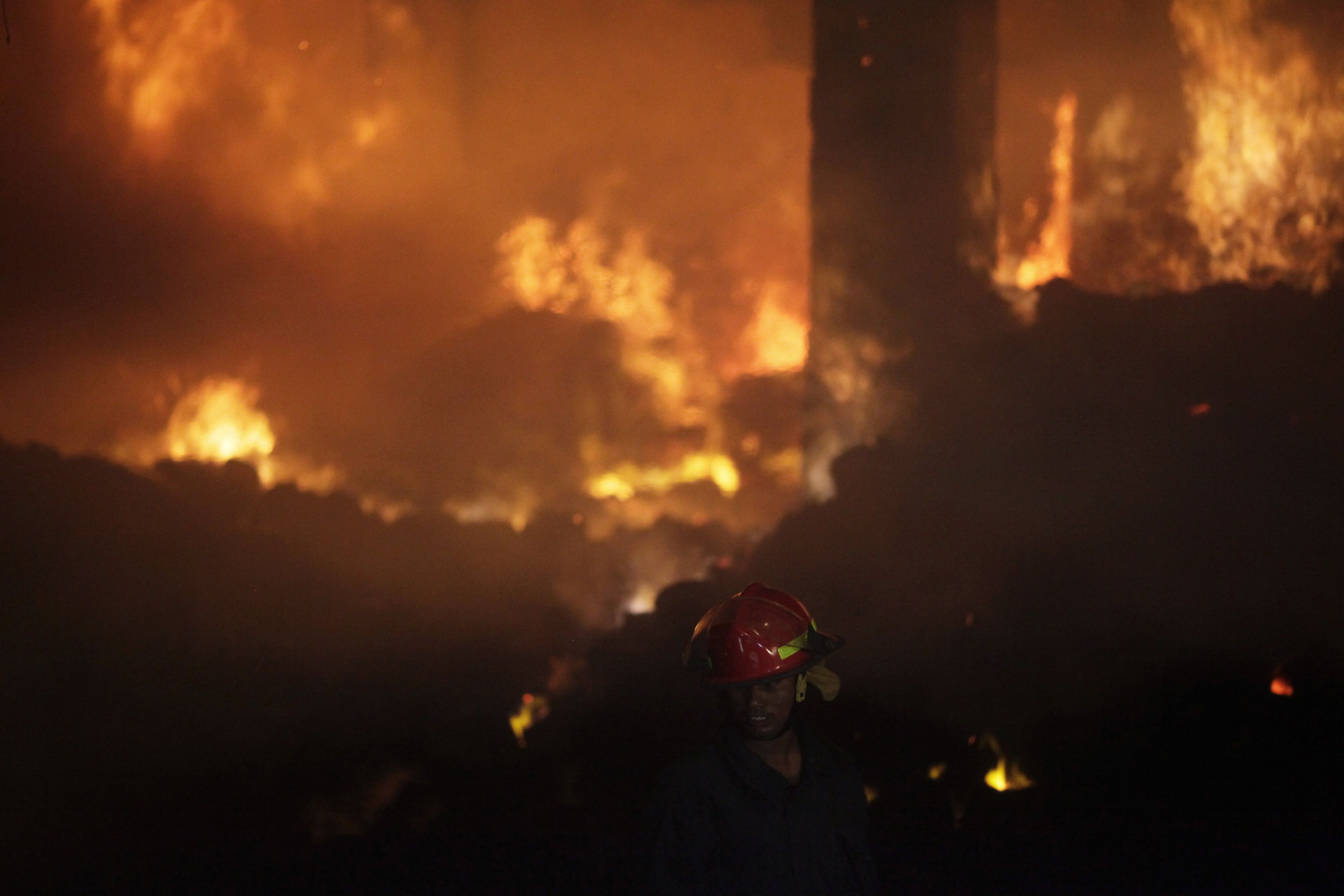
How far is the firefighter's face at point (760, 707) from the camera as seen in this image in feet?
8.87

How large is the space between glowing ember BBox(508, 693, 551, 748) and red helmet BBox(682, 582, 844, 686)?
228cm

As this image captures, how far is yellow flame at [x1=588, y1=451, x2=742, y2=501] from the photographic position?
16.9 ft

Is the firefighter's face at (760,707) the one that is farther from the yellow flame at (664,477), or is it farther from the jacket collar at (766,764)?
the yellow flame at (664,477)

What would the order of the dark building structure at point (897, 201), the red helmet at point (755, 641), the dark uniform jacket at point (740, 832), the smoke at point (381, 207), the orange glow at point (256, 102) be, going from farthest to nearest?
the dark building structure at point (897, 201) → the orange glow at point (256, 102) → the smoke at point (381, 207) → the red helmet at point (755, 641) → the dark uniform jacket at point (740, 832)

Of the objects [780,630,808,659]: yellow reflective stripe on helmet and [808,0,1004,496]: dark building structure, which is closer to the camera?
[780,630,808,659]: yellow reflective stripe on helmet

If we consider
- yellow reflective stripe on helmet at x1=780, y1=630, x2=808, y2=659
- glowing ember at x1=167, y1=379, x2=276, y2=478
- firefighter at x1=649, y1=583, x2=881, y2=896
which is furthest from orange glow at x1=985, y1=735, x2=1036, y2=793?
glowing ember at x1=167, y1=379, x2=276, y2=478

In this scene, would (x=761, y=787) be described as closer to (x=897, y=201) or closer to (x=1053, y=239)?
(x=897, y=201)

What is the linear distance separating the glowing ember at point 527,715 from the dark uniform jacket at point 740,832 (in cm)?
241

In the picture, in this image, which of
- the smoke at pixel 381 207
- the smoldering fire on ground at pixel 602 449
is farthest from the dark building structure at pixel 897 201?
the smoke at pixel 381 207

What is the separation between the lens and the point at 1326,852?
15.6 ft

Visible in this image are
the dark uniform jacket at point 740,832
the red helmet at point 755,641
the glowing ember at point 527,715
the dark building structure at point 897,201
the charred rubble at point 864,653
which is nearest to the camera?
the dark uniform jacket at point 740,832

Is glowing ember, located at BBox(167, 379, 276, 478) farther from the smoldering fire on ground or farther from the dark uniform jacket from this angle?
the dark uniform jacket

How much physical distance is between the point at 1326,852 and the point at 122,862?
5.36 metres

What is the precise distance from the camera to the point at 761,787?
8.50 ft
